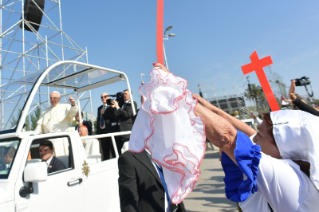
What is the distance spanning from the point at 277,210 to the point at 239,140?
1.33 ft

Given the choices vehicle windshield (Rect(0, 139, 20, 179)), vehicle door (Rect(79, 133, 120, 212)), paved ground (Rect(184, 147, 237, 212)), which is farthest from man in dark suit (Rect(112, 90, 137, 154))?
paved ground (Rect(184, 147, 237, 212))

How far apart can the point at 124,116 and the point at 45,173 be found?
193 centimetres

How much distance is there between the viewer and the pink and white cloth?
957 mm

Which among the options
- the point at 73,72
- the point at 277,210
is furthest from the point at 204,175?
the point at 277,210

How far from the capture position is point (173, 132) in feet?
3.33

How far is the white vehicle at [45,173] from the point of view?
213 cm

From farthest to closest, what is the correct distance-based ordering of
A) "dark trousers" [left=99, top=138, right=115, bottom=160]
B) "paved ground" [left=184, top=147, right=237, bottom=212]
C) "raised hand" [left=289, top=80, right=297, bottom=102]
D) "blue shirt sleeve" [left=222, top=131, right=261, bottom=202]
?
1. "paved ground" [left=184, top=147, right=237, bottom=212]
2. "dark trousers" [left=99, top=138, right=115, bottom=160]
3. "raised hand" [left=289, top=80, right=297, bottom=102]
4. "blue shirt sleeve" [left=222, top=131, right=261, bottom=202]

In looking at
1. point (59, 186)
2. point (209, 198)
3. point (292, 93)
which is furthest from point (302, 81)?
point (59, 186)

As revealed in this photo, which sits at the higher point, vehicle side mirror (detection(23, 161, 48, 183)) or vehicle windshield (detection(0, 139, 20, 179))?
vehicle windshield (detection(0, 139, 20, 179))

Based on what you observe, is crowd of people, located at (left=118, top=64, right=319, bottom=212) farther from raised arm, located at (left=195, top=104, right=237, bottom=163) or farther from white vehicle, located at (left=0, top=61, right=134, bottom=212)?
white vehicle, located at (left=0, top=61, right=134, bottom=212)

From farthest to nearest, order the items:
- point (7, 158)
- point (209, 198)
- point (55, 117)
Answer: point (209, 198) < point (55, 117) < point (7, 158)

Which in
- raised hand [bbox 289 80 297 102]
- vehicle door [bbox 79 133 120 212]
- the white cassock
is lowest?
vehicle door [bbox 79 133 120 212]

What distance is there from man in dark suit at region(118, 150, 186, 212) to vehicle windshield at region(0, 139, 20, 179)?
1.46m

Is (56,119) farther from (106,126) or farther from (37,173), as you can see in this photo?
(37,173)
